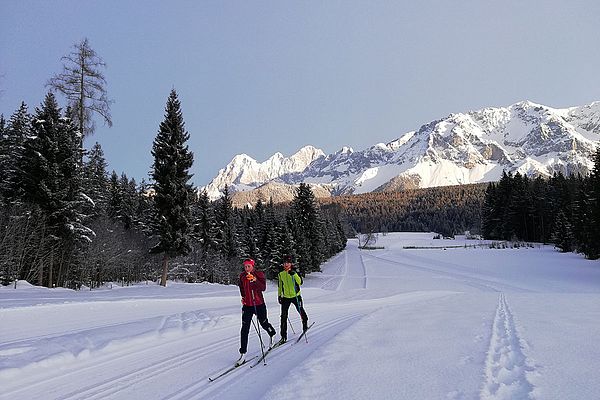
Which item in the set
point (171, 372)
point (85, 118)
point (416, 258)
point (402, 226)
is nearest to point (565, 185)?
point (416, 258)

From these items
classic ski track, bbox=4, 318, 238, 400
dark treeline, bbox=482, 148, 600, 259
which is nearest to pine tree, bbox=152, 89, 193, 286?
classic ski track, bbox=4, 318, 238, 400

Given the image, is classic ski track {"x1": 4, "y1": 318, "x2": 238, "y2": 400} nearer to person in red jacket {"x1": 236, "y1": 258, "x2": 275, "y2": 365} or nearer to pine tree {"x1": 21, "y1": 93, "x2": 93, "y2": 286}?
person in red jacket {"x1": 236, "y1": 258, "x2": 275, "y2": 365}

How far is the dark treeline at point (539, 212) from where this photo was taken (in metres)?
57.7

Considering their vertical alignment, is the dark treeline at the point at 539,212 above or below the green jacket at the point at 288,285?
above

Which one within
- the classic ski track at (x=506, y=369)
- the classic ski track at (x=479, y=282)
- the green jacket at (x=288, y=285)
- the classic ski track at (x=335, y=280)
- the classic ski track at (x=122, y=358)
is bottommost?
the classic ski track at (x=335, y=280)

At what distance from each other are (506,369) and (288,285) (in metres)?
5.68

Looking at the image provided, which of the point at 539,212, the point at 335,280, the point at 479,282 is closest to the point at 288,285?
the point at 479,282

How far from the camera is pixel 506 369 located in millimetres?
6262

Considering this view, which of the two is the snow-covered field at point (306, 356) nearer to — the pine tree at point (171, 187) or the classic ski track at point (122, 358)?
the classic ski track at point (122, 358)

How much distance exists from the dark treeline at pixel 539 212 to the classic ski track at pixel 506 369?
48.7 metres

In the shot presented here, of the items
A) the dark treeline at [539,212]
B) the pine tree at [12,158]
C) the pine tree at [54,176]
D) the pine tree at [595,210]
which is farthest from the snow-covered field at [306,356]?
the dark treeline at [539,212]

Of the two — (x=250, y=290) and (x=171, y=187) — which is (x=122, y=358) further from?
(x=171, y=187)

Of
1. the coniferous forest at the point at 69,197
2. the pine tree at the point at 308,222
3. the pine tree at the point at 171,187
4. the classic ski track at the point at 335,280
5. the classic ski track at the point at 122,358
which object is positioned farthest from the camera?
the pine tree at the point at 308,222

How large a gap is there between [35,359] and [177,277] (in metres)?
39.0
